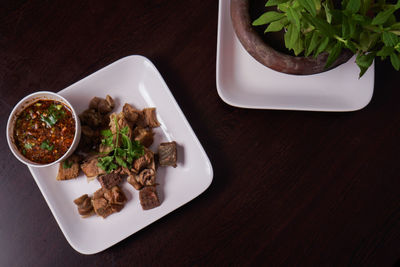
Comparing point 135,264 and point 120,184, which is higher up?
point 120,184

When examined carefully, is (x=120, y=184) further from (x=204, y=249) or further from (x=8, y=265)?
(x=8, y=265)

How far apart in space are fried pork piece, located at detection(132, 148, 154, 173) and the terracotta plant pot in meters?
0.47

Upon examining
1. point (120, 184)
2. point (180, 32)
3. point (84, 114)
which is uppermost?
point (180, 32)

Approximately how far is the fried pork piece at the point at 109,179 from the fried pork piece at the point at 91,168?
2 cm

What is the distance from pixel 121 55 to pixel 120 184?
18.2 inches

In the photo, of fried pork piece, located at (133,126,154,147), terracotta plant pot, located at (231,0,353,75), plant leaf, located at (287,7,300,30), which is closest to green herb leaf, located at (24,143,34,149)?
fried pork piece, located at (133,126,154,147)

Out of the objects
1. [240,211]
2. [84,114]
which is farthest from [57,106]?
[240,211]

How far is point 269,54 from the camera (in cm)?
93

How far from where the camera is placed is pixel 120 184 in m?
1.14

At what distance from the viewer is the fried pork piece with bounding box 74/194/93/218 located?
1.11 meters

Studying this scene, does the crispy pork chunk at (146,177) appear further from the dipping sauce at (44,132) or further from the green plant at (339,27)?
the green plant at (339,27)

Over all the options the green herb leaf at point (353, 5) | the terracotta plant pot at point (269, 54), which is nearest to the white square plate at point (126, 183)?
the terracotta plant pot at point (269, 54)

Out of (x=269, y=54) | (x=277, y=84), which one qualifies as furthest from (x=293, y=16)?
(x=277, y=84)

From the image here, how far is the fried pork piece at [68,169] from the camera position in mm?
1111
